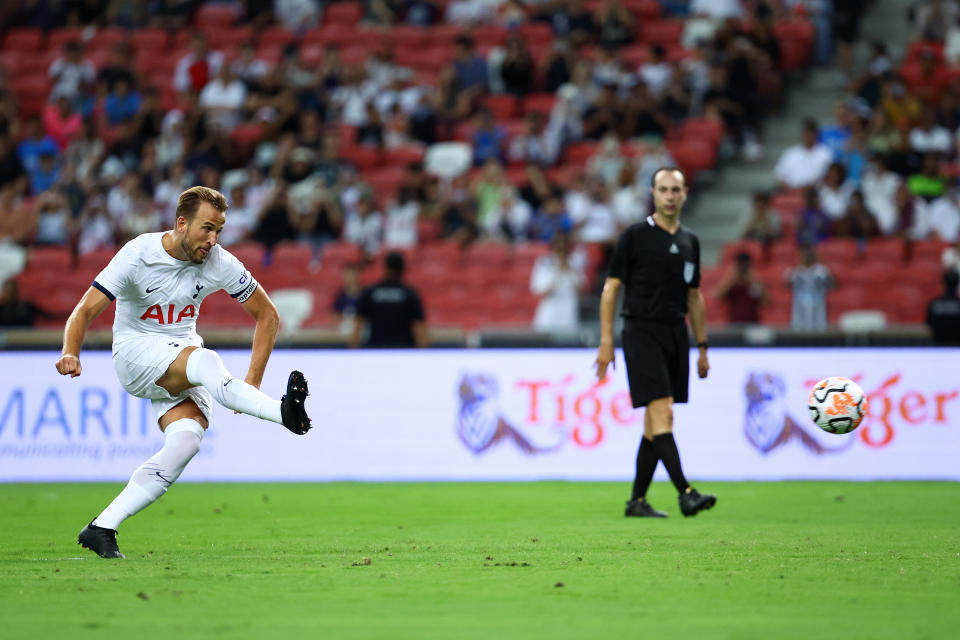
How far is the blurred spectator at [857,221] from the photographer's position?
1831 centimetres

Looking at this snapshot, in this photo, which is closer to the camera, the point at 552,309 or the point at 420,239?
the point at 552,309

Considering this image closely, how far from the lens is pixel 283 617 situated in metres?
5.81

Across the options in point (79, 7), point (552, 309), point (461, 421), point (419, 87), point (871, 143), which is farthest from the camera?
point (79, 7)

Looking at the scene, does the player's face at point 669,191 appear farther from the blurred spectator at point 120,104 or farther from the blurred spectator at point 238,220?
the blurred spectator at point 120,104

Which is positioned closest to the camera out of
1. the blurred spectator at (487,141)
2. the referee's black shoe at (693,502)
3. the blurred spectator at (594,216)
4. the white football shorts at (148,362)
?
the white football shorts at (148,362)

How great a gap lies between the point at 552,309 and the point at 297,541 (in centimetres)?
937

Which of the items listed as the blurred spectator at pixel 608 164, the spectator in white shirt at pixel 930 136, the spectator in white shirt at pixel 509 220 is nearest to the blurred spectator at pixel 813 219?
the spectator in white shirt at pixel 930 136

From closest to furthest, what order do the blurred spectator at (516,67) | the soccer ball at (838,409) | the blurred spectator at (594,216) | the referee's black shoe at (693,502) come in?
1. the referee's black shoe at (693,502)
2. the soccer ball at (838,409)
3. the blurred spectator at (594,216)
4. the blurred spectator at (516,67)

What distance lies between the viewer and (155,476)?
7.86 m

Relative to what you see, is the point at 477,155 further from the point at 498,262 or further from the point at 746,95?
the point at 746,95

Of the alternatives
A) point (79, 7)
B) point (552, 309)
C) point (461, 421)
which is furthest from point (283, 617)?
point (79, 7)

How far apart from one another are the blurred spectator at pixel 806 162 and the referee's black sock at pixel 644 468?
996 centimetres

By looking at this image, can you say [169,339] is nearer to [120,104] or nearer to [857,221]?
[857,221]

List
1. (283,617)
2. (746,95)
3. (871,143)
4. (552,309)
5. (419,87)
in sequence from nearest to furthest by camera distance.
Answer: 1. (283,617)
2. (552,309)
3. (871,143)
4. (746,95)
5. (419,87)
